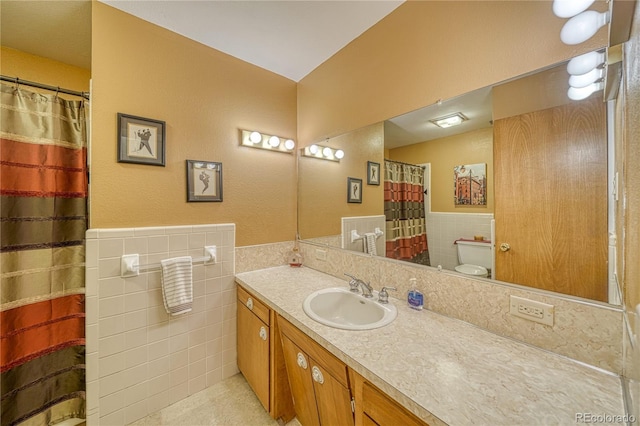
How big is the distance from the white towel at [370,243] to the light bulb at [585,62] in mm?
1143

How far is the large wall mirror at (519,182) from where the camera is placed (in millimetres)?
820

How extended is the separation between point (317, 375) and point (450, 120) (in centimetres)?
141

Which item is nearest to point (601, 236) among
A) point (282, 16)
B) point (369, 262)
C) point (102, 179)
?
point (369, 262)

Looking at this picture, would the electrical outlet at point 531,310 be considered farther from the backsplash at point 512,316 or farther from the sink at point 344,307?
the sink at point 344,307

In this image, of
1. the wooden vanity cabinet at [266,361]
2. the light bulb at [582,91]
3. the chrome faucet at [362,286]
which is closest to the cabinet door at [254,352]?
the wooden vanity cabinet at [266,361]

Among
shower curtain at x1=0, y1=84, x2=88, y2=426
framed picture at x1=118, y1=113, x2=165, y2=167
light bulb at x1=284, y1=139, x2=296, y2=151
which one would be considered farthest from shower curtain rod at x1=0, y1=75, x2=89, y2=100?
light bulb at x1=284, y1=139, x2=296, y2=151

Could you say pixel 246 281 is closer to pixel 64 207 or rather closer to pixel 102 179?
pixel 102 179

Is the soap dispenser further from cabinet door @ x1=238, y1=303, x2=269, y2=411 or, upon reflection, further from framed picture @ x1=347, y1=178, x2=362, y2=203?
cabinet door @ x1=238, y1=303, x2=269, y2=411

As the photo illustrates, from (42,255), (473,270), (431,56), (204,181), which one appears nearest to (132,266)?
(42,255)

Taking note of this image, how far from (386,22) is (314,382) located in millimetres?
2130

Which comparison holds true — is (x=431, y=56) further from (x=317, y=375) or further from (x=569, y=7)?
(x=317, y=375)

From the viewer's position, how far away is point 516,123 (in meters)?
0.99

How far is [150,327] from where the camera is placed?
154 centimetres

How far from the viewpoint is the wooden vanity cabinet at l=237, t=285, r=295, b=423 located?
140 centimetres
